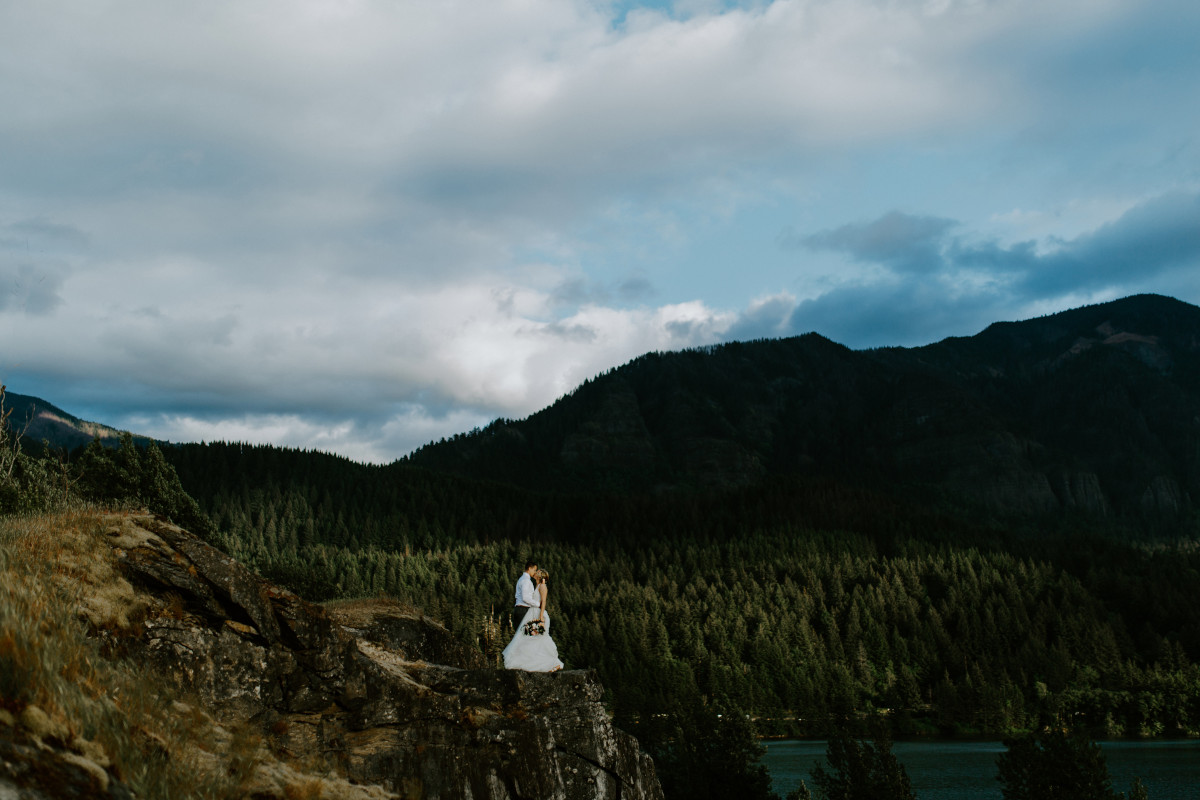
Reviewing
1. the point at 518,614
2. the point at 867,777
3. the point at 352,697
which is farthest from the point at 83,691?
the point at 867,777

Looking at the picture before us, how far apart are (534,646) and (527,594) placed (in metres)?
1.71

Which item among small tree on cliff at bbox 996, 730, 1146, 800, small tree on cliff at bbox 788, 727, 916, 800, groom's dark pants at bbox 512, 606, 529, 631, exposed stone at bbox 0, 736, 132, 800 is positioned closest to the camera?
exposed stone at bbox 0, 736, 132, 800

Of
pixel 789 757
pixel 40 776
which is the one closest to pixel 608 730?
pixel 40 776

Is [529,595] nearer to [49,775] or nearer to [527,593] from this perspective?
[527,593]

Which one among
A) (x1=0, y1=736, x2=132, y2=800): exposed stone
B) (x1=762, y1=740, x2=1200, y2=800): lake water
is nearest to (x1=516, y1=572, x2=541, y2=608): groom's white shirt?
(x1=0, y1=736, x2=132, y2=800): exposed stone

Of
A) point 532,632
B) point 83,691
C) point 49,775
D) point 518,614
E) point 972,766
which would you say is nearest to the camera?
point 49,775

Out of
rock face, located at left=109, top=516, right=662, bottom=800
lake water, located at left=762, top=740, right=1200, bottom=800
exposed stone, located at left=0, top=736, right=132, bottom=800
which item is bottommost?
lake water, located at left=762, top=740, right=1200, bottom=800

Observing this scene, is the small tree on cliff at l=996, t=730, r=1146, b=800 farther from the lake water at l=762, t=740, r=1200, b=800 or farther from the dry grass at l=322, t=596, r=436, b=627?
the dry grass at l=322, t=596, r=436, b=627

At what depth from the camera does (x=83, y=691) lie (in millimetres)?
10523

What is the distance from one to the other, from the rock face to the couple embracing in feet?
2.89

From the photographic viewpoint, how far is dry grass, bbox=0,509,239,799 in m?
8.80

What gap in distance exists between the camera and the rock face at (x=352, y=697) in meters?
18.7

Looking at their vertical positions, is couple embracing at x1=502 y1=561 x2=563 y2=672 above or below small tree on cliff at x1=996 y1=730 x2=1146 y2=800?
above

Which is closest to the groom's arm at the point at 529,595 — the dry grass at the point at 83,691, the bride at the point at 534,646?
the bride at the point at 534,646
